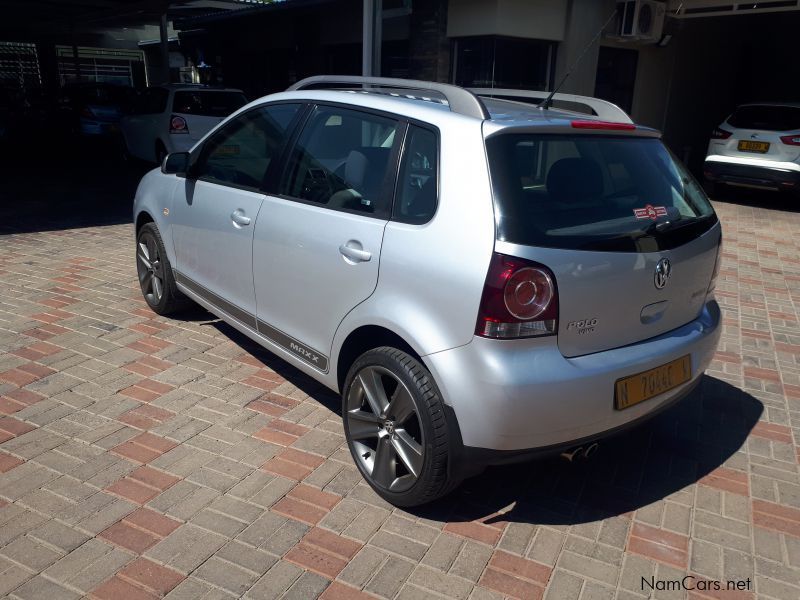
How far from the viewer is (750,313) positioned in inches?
227

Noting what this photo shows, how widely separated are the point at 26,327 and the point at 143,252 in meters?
0.99

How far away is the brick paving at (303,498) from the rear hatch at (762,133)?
7286 millimetres

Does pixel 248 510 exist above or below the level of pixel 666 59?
below

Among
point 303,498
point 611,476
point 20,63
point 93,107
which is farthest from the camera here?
point 20,63

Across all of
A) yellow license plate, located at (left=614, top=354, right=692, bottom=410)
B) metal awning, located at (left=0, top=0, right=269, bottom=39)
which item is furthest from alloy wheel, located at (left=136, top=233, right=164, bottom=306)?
metal awning, located at (left=0, top=0, right=269, bottom=39)

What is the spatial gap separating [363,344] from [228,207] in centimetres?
139

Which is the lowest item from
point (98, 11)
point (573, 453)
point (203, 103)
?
point (573, 453)

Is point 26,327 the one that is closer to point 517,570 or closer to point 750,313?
point 517,570

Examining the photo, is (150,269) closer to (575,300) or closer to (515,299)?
(515,299)

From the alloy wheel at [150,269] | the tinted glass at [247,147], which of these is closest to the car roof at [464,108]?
the tinted glass at [247,147]

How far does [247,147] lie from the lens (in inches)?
153

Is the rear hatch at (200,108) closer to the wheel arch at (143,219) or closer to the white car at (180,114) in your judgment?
the white car at (180,114)

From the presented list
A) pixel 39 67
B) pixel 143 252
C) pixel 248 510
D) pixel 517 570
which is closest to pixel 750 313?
pixel 517 570

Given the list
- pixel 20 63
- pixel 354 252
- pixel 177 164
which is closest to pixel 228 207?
pixel 177 164
